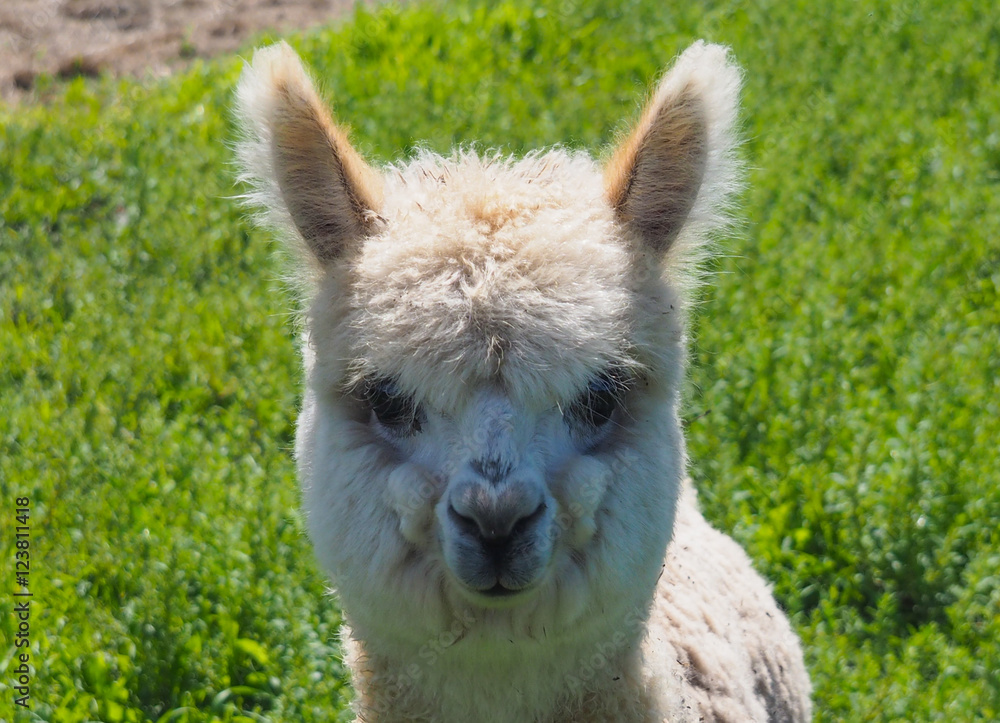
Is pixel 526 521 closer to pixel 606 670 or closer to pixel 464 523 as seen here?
pixel 464 523

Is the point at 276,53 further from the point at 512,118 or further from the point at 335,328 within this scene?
the point at 512,118

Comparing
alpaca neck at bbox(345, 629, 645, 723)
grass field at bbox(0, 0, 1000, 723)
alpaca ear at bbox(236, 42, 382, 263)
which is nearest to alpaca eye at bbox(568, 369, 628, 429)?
alpaca neck at bbox(345, 629, 645, 723)

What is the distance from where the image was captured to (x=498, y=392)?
249 centimetres

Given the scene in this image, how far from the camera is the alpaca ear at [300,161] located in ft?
8.97

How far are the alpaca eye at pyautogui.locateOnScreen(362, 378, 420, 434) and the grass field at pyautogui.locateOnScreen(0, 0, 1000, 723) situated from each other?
2.14 feet

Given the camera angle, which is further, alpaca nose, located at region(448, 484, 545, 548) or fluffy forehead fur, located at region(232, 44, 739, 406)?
fluffy forehead fur, located at region(232, 44, 739, 406)

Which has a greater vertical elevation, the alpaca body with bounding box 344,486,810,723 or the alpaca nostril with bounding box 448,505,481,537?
the alpaca nostril with bounding box 448,505,481,537

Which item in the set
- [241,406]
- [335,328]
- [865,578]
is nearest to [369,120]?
[241,406]

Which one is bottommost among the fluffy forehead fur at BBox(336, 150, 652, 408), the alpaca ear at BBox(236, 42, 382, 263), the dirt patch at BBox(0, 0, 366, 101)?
the fluffy forehead fur at BBox(336, 150, 652, 408)

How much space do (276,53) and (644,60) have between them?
21.5 feet

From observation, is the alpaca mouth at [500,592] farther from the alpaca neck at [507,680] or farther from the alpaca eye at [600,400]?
the alpaca eye at [600,400]

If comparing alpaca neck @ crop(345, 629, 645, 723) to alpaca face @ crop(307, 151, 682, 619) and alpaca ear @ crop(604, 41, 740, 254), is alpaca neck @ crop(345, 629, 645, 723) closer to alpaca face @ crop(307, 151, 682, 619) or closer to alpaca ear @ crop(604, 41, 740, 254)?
alpaca face @ crop(307, 151, 682, 619)

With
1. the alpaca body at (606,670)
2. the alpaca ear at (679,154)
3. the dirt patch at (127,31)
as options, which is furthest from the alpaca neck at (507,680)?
the dirt patch at (127,31)

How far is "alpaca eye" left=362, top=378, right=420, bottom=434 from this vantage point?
2596 mm
